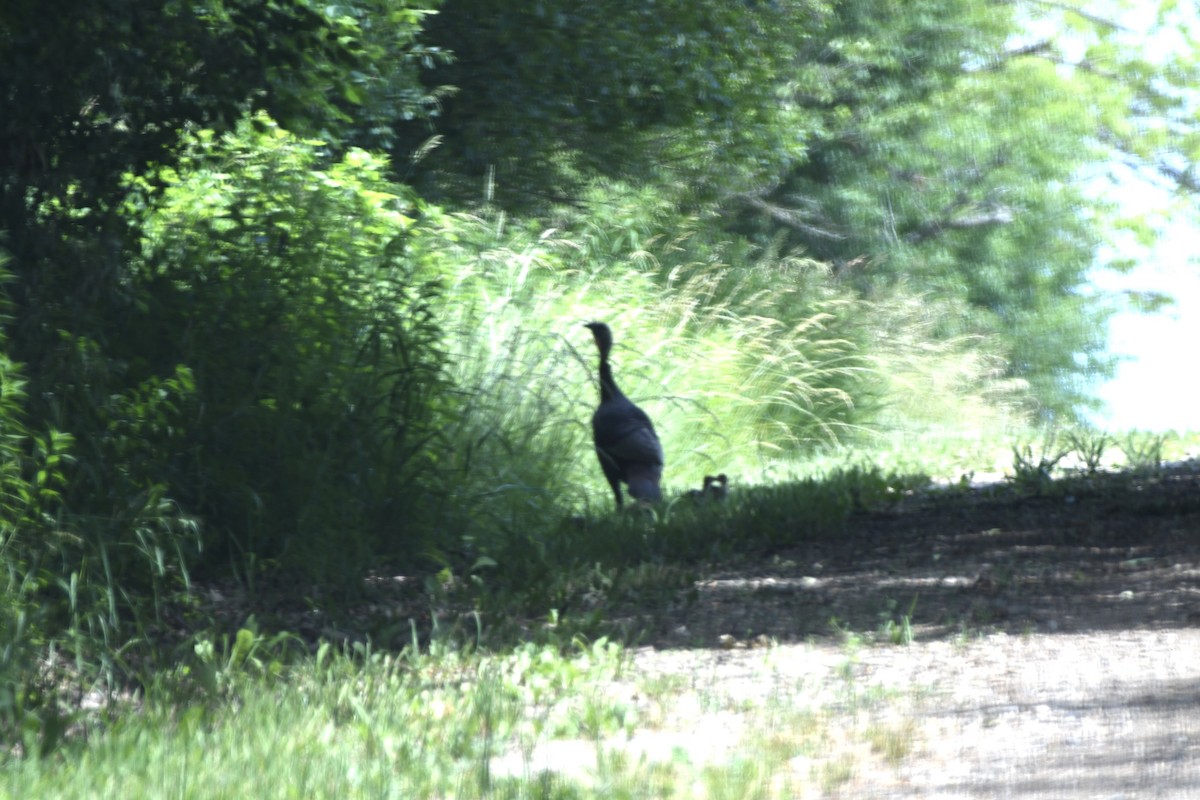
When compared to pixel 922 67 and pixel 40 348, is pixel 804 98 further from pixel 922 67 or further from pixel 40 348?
pixel 40 348

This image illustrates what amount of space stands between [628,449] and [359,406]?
6.76 feet

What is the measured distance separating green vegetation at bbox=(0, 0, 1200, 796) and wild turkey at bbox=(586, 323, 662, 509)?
302 millimetres

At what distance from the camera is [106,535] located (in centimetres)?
586

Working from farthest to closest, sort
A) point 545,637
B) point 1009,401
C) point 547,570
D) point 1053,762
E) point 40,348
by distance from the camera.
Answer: point 1009,401
point 547,570
point 40,348
point 545,637
point 1053,762

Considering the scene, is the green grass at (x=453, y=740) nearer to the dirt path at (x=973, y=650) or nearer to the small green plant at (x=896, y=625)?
the dirt path at (x=973, y=650)

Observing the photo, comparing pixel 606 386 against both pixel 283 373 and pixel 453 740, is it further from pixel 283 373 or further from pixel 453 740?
pixel 453 740

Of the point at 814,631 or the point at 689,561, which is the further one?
the point at 689,561

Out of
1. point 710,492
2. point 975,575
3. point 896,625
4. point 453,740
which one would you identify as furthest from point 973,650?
point 710,492

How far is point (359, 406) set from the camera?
24.1 feet

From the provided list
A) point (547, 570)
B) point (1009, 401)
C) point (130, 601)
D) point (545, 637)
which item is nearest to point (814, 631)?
point (545, 637)

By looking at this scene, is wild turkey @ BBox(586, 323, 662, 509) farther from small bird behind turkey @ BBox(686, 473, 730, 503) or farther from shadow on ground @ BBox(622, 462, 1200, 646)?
shadow on ground @ BBox(622, 462, 1200, 646)

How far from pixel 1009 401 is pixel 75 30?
16.3 m

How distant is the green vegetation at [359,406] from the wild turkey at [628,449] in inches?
11.9

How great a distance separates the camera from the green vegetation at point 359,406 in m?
4.64
